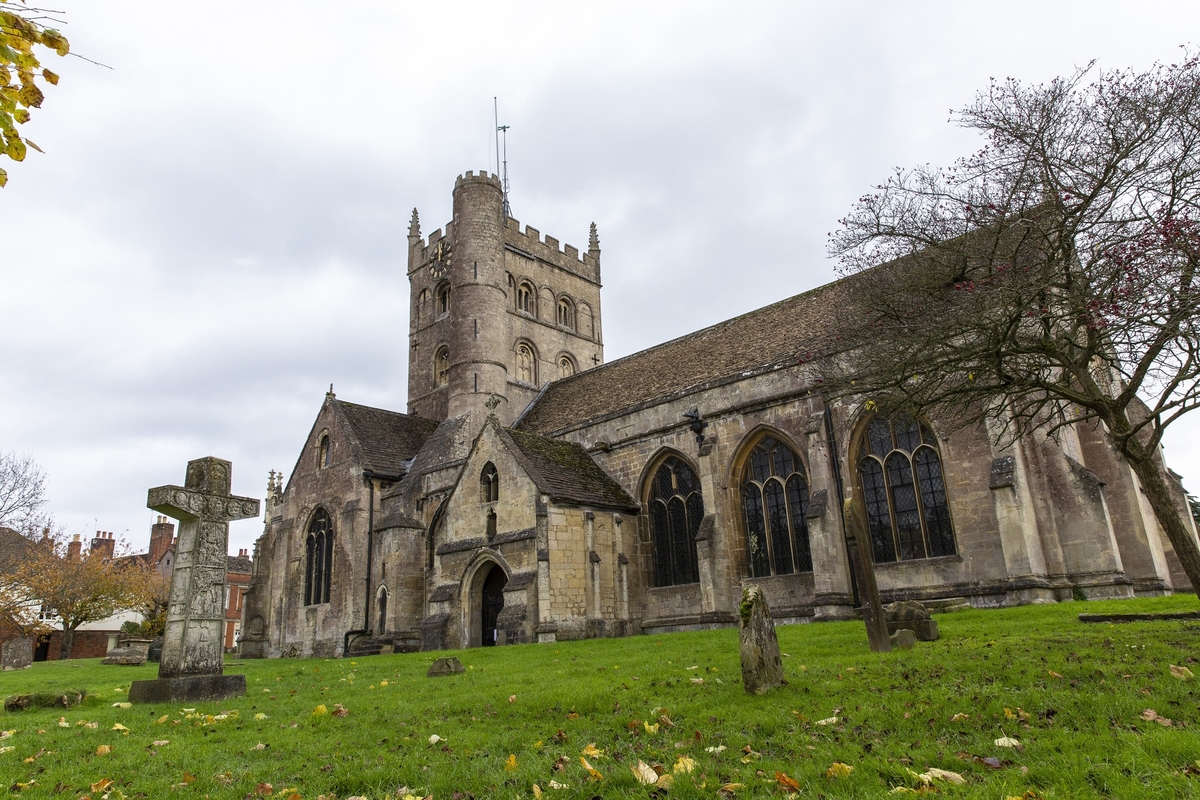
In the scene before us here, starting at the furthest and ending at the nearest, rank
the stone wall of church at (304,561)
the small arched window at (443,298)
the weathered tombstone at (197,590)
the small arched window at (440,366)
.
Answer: the small arched window at (443,298) < the small arched window at (440,366) < the stone wall of church at (304,561) < the weathered tombstone at (197,590)

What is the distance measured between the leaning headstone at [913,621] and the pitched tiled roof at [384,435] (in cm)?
2232

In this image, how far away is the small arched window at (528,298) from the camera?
39625 mm

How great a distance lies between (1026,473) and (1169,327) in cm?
903

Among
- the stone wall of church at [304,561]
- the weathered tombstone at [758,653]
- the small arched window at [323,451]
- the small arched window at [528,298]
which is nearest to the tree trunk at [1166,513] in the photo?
the weathered tombstone at [758,653]

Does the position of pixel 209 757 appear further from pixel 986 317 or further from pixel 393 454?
pixel 393 454

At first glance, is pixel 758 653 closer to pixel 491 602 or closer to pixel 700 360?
pixel 491 602

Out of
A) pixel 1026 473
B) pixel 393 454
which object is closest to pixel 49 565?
pixel 393 454

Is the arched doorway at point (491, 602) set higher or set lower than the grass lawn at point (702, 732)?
higher

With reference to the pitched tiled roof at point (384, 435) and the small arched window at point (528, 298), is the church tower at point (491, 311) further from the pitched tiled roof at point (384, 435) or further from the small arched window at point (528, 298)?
the pitched tiled roof at point (384, 435)

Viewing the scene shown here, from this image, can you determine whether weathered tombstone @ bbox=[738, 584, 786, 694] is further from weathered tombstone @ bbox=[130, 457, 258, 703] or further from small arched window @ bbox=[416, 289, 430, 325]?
small arched window @ bbox=[416, 289, 430, 325]

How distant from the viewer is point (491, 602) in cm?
2394

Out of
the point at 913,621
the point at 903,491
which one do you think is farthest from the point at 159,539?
the point at 913,621

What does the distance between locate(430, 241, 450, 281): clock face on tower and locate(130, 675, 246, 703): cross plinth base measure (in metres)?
31.3

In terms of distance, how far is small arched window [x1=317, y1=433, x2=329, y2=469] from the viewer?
3253cm
